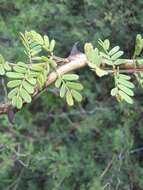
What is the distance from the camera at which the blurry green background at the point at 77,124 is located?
138 cm

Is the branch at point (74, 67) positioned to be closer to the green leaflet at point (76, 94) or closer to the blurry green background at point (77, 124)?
the green leaflet at point (76, 94)

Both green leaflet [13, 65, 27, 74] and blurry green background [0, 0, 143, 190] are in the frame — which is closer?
green leaflet [13, 65, 27, 74]

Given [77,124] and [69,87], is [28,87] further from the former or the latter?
[77,124]

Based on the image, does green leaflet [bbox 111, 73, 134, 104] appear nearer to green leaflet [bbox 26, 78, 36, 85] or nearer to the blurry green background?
green leaflet [bbox 26, 78, 36, 85]

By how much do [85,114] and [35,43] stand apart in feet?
3.45

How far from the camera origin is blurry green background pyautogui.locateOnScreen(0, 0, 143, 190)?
1378mm

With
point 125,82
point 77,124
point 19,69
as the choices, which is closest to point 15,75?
point 19,69

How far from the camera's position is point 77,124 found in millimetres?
1513

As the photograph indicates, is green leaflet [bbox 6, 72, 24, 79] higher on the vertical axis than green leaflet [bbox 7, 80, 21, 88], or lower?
higher

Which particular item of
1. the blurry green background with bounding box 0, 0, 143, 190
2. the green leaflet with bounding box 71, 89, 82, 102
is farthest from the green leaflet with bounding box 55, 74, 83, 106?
the blurry green background with bounding box 0, 0, 143, 190

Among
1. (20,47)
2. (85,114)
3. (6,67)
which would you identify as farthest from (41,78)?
(85,114)

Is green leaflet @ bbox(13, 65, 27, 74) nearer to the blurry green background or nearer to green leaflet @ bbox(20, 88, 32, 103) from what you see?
green leaflet @ bbox(20, 88, 32, 103)

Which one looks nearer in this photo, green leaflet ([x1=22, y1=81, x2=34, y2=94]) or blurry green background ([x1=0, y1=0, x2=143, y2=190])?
green leaflet ([x1=22, y1=81, x2=34, y2=94])

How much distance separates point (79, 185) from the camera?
4.71ft
